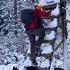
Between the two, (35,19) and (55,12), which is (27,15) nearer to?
(35,19)

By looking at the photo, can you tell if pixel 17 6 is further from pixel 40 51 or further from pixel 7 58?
pixel 40 51

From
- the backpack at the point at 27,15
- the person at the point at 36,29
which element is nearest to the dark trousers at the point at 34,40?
the person at the point at 36,29

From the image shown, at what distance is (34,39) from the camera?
232 inches

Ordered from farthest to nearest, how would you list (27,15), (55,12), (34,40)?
1. (34,40)
2. (55,12)
3. (27,15)

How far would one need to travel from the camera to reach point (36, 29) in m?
5.81

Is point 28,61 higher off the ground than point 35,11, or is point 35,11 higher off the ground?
point 35,11

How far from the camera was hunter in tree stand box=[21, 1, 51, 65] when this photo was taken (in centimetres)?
568

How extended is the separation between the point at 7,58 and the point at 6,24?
1.10 metres

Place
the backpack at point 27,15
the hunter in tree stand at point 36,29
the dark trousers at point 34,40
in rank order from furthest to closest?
the dark trousers at point 34,40 → the hunter in tree stand at point 36,29 → the backpack at point 27,15

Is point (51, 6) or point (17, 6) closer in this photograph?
point (51, 6)

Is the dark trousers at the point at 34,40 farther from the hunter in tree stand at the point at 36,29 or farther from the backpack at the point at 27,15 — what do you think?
the backpack at the point at 27,15

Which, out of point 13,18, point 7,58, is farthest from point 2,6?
point 7,58

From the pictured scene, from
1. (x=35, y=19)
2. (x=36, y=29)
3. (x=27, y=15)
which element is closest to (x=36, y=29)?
(x=36, y=29)

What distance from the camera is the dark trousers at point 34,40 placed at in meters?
5.83
